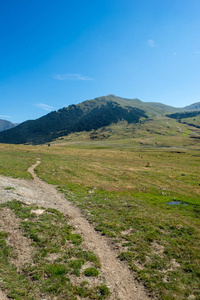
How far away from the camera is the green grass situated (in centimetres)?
880

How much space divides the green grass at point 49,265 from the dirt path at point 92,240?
0.85 m

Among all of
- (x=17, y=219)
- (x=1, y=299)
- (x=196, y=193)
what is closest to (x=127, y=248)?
(x=1, y=299)

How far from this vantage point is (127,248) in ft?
45.5

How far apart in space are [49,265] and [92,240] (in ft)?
16.1

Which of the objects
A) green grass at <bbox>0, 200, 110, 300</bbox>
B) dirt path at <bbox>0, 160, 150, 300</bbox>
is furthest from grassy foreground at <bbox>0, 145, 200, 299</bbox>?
green grass at <bbox>0, 200, 110, 300</bbox>

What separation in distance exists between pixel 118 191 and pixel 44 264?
72.8ft

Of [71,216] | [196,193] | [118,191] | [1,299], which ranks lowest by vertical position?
[196,193]

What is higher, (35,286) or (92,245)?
(35,286)

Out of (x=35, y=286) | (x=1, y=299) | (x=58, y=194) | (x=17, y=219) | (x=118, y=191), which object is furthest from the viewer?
(x=118, y=191)

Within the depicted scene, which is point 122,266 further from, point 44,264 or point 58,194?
point 58,194

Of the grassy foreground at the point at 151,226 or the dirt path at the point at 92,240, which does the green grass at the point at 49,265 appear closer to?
the dirt path at the point at 92,240

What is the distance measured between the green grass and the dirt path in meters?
0.85

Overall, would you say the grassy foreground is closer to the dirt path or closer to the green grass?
the dirt path

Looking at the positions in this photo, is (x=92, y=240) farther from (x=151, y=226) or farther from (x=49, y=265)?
(x=151, y=226)
